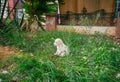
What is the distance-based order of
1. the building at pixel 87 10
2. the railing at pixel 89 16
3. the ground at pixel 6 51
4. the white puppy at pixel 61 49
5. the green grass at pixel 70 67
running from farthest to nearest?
the building at pixel 87 10 < the railing at pixel 89 16 < the ground at pixel 6 51 < the white puppy at pixel 61 49 < the green grass at pixel 70 67

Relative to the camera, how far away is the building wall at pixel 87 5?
7530 millimetres

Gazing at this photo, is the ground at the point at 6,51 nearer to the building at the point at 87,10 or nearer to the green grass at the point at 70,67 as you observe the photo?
the green grass at the point at 70,67

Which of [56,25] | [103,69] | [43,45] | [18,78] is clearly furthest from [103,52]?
[56,25]

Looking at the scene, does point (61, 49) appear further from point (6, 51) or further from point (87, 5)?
point (87, 5)

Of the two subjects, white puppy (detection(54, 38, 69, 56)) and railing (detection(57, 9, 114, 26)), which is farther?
railing (detection(57, 9, 114, 26))

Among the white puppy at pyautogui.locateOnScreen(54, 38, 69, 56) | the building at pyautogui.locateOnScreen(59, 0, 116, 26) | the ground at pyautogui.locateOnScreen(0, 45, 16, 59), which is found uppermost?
the building at pyautogui.locateOnScreen(59, 0, 116, 26)

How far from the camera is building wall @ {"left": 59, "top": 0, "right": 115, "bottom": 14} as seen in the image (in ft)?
24.7

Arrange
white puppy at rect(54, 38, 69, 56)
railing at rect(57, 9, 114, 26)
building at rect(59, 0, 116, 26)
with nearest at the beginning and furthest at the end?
white puppy at rect(54, 38, 69, 56) → railing at rect(57, 9, 114, 26) → building at rect(59, 0, 116, 26)

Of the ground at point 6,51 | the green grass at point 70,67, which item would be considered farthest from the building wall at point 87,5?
the green grass at point 70,67

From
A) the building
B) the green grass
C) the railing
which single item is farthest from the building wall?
the green grass

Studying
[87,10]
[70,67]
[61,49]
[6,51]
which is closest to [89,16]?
[87,10]

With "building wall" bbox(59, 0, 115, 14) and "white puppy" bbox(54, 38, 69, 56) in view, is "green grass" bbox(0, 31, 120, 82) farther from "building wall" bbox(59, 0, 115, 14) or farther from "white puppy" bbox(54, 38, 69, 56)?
"building wall" bbox(59, 0, 115, 14)

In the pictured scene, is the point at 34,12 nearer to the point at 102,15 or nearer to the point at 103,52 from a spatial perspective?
the point at 102,15

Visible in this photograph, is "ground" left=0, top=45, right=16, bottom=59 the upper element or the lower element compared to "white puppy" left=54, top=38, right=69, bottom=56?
lower
